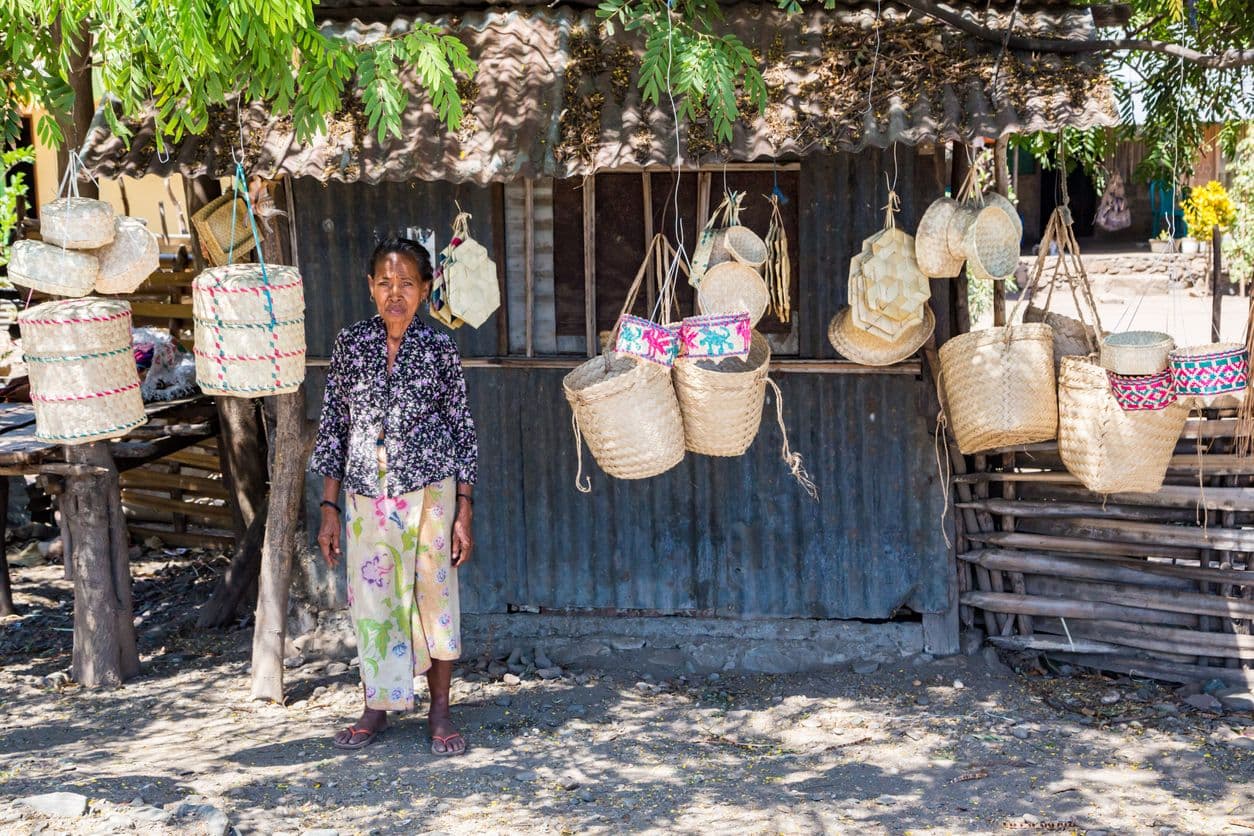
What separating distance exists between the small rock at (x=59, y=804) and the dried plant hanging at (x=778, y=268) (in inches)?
116

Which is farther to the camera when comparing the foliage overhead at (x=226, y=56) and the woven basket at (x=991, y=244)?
the woven basket at (x=991, y=244)

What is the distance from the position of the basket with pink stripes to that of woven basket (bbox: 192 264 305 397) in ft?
9.52

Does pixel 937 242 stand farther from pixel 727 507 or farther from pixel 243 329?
pixel 243 329

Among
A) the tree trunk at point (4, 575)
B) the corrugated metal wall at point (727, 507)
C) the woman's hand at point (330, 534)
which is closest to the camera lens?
the woman's hand at point (330, 534)

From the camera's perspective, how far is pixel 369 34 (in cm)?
495

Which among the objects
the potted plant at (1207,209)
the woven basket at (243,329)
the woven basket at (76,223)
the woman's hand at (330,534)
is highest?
the potted plant at (1207,209)

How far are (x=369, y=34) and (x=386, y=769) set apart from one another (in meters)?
2.83

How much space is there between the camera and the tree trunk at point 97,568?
531 centimetres

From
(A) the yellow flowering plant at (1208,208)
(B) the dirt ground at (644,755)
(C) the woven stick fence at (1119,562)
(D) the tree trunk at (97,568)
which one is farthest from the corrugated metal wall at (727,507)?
(A) the yellow flowering plant at (1208,208)

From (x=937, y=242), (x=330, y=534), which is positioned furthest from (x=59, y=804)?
(x=937, y=242)

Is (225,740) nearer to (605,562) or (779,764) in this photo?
(605,562)

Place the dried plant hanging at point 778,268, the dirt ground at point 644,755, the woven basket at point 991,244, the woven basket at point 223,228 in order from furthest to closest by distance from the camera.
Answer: the woven basket at point 223,228 → the dried plant hanging at point 778,268 → the woven basket at point 991,244 → the dirt ground at point 644,755

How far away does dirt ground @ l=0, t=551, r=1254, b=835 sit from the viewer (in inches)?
157

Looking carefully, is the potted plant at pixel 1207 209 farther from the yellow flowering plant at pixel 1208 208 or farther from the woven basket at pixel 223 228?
the woven basket at pixel 223 228
